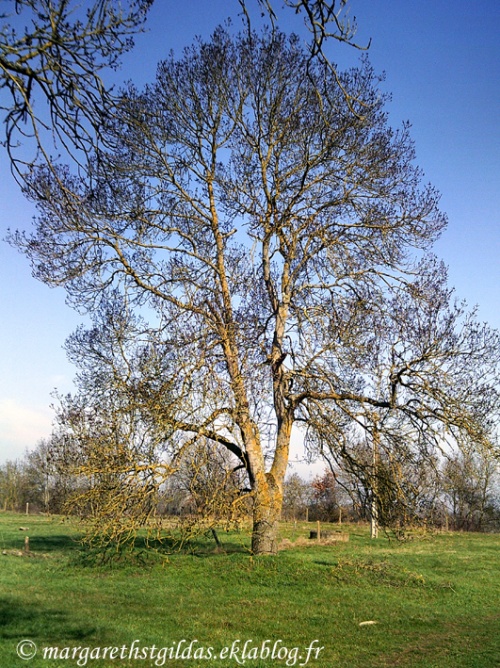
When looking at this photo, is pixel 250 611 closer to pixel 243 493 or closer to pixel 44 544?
pixel 243 493

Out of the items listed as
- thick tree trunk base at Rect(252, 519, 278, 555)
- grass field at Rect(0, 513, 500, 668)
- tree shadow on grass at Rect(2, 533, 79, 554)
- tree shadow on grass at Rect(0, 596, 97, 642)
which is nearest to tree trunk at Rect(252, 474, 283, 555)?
thick tree trunk base at Rect(252, 519, 278, 555)

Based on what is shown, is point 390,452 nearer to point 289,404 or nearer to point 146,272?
point 289,404

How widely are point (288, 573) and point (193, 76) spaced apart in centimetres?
1107

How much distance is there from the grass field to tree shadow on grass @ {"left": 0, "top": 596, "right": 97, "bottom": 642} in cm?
1

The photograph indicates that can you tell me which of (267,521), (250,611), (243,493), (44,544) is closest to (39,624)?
(250,611)

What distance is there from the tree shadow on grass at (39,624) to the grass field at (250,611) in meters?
0.01

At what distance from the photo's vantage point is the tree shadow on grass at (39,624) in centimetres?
784

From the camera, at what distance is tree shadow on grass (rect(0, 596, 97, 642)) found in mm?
7840

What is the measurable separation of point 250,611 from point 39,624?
3234 millimetres

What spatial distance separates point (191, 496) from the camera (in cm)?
1210

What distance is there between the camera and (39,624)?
8.43m

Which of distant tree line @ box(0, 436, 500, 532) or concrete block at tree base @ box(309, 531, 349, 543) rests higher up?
distant tree line @ box(0, 436, 500, 532)

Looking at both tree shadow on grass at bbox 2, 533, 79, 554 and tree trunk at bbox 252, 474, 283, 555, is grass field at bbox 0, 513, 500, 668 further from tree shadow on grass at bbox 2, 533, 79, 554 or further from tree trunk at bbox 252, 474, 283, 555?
tree shadow on grass at bbox 2, 533, 79, 554

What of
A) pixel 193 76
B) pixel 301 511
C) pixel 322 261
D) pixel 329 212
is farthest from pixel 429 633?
pixel 301 511
